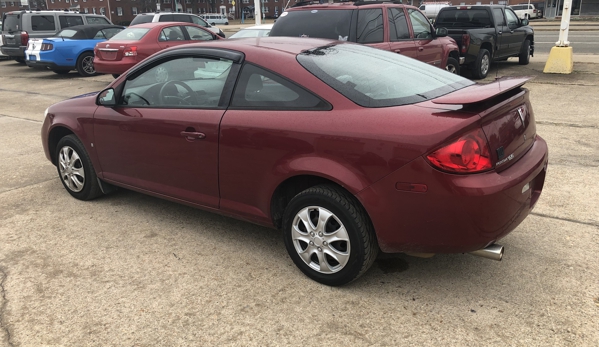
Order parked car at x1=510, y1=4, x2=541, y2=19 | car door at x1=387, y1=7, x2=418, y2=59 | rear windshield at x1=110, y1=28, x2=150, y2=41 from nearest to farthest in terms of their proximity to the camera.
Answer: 1. car door at x1=387, y1=7, x2=418, y2=59
2. rear windshield at x1=110, y1=28, x2=150, y2=41
3. parked car at x1=510, y1=4, x2=541, y2=19

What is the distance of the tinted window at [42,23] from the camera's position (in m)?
16.0

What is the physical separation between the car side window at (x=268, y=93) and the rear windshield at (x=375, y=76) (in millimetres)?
159

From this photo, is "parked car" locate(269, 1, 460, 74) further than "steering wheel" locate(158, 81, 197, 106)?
Yes

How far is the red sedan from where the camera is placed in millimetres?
2678

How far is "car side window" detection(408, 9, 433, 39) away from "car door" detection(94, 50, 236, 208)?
18.1ft

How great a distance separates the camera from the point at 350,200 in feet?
9.63

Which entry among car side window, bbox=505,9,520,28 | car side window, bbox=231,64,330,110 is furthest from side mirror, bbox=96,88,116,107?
car side window, bbox=505,9,520,28

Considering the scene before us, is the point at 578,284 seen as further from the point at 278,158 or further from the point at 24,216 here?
the point at 24,216

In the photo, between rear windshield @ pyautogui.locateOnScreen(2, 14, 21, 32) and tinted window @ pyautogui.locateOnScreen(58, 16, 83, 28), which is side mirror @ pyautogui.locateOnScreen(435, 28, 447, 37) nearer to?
tinted window @ pyautogui.locateOnScreen(58, 16, 83, 28)

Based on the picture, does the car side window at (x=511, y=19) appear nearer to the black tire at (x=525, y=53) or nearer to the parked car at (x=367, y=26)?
the black tire at (x=525, y=53)

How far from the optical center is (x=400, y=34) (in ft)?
26.4

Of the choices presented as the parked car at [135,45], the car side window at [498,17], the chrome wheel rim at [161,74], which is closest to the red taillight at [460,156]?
the chrome wheel rim at [161,74]

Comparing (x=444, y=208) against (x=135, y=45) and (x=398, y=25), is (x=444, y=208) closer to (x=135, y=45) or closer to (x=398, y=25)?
(x=398, y=25)

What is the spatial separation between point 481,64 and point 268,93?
9472mm
